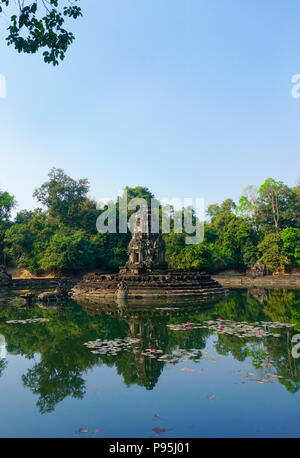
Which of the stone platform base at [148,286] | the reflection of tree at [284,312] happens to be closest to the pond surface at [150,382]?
the reflection of tree at [284,312]

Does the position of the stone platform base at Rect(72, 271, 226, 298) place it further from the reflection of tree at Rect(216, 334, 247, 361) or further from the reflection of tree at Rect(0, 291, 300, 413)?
the reflection of tree at Rect(216, 334, 247, 361)

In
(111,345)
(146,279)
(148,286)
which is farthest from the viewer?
(146,279)

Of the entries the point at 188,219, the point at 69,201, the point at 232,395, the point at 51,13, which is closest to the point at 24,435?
the point at 232,395

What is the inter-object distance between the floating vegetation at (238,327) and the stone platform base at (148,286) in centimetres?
701

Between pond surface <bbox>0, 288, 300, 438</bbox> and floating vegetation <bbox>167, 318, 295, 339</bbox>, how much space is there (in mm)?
62

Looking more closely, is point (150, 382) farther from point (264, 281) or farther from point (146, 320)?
point (264, 281)

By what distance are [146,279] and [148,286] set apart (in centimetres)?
57

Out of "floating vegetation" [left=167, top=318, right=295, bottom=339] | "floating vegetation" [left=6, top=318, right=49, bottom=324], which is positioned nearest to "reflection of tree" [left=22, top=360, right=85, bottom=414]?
"floating vegetation" [left=167, top=318, right=295, bottom=339]

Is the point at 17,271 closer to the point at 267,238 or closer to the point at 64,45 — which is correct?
the point at 267,238

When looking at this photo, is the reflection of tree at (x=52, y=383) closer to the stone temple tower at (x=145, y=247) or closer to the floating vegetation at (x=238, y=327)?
the floating vegetation at (x=238, y=327)

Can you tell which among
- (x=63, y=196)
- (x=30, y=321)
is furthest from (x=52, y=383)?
(x=63, y=196)

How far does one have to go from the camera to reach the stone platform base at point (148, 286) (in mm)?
17375

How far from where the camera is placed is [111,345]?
7.64m

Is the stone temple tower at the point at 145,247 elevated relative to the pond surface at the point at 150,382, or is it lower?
elevated
